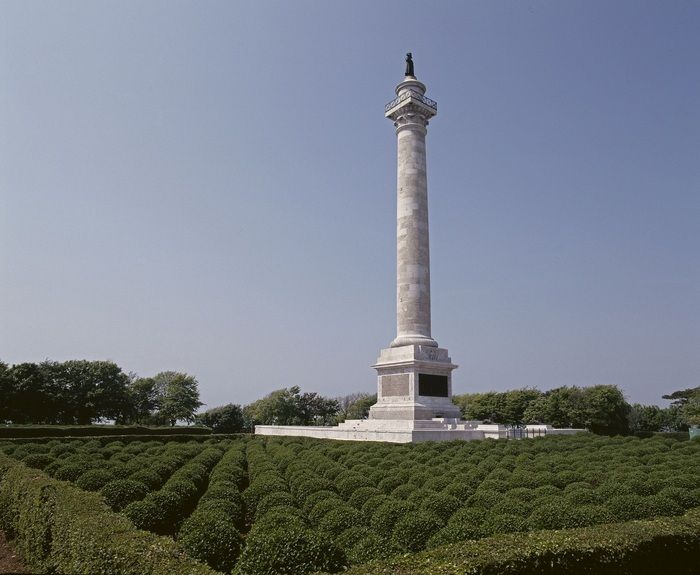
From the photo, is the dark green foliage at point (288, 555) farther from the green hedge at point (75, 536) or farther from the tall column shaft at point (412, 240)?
the tall column shaft at point (412, 240)

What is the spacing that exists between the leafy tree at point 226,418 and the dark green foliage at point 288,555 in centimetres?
5705

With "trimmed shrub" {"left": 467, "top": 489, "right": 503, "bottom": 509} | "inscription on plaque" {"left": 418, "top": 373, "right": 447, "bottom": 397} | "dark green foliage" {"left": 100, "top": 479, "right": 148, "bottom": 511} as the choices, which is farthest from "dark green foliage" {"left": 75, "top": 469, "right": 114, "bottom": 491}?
"inscription on plaque" {"left": 418, "top": 373, "right": 447, "bottom": 397}

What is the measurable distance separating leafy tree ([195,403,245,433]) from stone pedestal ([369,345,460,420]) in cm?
2828

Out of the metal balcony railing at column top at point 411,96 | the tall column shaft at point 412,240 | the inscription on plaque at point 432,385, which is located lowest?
the inscription on plaque at point 432,385

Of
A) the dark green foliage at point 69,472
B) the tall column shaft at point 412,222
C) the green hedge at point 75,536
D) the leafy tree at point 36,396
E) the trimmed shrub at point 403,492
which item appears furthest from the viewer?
the leafy tree at point 36,396

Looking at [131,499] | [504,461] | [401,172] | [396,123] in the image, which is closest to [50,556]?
[131,499]

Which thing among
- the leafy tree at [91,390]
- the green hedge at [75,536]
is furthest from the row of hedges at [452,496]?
the leafy tree at [91,390]

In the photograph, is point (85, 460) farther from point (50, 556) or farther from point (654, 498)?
point (654, 498)

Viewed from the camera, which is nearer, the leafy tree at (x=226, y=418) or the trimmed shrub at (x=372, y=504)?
the trimmed shrub at (x=372, y=504)

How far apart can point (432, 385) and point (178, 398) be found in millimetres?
48406

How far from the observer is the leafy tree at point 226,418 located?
62769 millimetres

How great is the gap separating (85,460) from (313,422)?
63284 millimetres

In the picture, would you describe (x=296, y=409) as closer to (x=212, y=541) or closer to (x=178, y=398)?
(x=178, y=398)

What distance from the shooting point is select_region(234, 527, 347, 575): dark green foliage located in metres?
7.52
